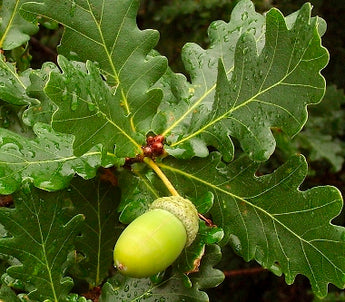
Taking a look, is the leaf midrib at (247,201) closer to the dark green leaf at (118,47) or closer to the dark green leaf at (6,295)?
the dark green leaf at (118,47)

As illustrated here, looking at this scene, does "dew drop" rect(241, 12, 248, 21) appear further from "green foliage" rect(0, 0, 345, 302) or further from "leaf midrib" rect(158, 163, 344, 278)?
"leaf midrib" rect(158, 163, 344, 278)

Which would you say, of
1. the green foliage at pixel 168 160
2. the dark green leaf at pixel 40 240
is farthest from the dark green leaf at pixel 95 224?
the dark green leaf at pixel 40 240

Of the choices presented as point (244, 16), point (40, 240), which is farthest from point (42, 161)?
point (244, 16)

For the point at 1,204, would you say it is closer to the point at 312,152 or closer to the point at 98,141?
the point at 98,141

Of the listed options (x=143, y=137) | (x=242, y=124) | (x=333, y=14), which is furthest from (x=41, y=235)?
(x=333, y=14)

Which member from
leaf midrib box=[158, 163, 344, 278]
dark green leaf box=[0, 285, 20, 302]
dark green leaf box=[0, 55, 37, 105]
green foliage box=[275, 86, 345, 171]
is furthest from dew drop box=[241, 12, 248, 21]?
green foliage box=[275, 86, 345, 171]
